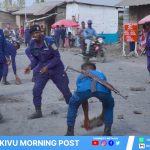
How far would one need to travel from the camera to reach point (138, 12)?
27.2 m

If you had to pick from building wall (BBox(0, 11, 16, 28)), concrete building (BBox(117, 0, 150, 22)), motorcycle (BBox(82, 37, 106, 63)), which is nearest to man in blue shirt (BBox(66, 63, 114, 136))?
motorcycle (BBox(82, 37, 106, 63))

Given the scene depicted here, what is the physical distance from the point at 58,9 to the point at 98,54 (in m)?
19.5

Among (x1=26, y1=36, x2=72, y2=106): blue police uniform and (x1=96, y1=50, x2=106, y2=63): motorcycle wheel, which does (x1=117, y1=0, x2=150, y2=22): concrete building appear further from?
(x1=26, y1=36, x2=72, y2=106): blue police uniform

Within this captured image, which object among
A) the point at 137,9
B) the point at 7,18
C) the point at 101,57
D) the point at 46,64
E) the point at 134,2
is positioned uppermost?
the point at 134,2

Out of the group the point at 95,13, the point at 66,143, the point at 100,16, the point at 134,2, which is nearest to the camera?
the point at 66,143

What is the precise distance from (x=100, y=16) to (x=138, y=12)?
34.3 feet

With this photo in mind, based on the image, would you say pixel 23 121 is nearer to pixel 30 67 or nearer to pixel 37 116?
pixel 37 116

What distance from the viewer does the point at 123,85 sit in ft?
42.0

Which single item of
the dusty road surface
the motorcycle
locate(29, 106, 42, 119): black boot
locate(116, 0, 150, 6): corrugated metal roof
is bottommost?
the dusty road surface

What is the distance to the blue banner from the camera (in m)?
4.46

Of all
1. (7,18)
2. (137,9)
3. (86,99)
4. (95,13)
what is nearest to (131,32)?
(137,9)

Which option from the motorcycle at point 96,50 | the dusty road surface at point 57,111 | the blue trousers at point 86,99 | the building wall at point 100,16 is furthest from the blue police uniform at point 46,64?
the building wall at point 100,16

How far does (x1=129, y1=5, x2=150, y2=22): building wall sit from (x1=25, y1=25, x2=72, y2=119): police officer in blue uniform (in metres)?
18.6

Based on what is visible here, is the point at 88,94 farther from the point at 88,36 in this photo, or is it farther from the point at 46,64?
the point at 88,36
